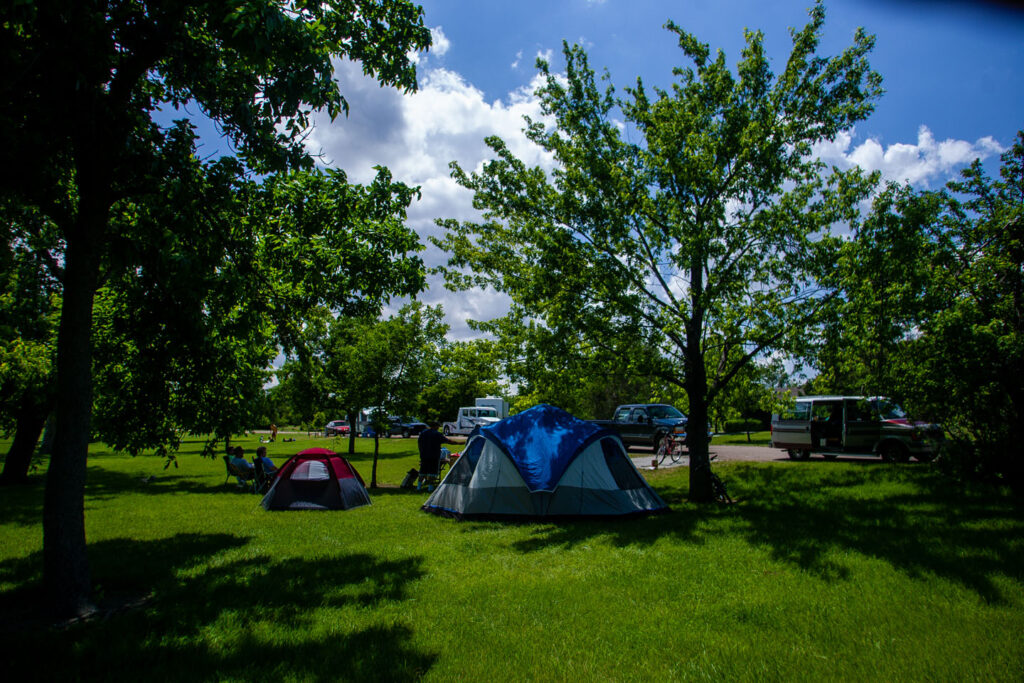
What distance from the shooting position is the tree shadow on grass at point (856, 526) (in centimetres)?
661

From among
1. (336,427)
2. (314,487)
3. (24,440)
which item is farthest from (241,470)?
(336,427)

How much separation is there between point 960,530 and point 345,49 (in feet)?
36.3

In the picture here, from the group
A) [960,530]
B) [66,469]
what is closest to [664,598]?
[960,530]

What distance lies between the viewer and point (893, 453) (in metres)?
16.1

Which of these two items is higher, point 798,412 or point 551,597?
point 798,412

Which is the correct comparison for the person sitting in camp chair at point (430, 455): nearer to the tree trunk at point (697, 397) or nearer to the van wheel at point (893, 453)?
the tree trunk at point (697, 397)

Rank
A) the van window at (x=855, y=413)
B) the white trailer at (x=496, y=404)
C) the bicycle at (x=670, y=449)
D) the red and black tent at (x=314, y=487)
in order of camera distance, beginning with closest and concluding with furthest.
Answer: the red and black tent at (x=314, y=487) < the van window at (x=855, y=413) < the bicycle at (x=670, y=449) < the white trailer at (x=496, y=404)

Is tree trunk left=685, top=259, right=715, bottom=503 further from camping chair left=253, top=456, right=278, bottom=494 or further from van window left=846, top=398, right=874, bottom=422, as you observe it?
camping chair left=253, top=456, right=278, bottom=494

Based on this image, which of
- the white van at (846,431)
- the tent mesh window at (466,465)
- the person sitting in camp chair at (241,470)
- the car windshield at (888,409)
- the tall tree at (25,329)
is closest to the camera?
the tall tree at (25,329)

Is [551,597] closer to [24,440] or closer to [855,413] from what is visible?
[855,413]

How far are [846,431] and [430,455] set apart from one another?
1274cm

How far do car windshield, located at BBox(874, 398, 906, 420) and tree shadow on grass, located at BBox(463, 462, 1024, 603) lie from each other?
1.46 m

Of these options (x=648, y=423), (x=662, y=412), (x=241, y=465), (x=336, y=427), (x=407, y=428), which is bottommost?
(x=336, y=427)

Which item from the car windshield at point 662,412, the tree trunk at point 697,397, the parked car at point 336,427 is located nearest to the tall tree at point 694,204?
the tree trunk at point 697,397
